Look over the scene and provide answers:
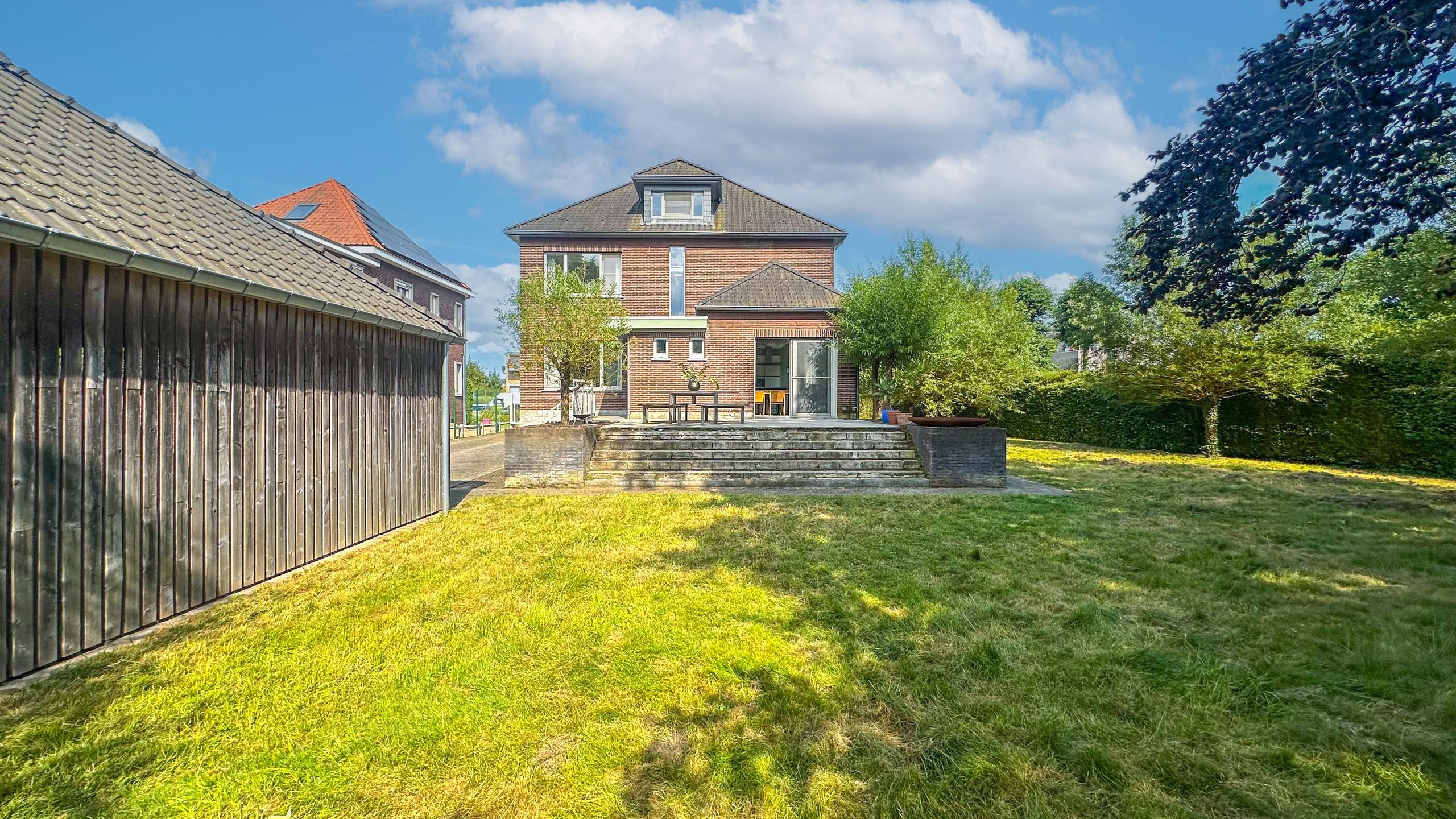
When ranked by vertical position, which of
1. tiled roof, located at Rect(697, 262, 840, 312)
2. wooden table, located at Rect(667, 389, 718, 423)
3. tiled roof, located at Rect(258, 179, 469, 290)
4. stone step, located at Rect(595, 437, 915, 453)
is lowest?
stone step, located at Rect(595, 437, 915, 453)

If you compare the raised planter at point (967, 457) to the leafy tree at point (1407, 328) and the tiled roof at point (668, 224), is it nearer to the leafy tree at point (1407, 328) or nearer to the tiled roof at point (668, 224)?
the leafy tree at point (1407, 328)

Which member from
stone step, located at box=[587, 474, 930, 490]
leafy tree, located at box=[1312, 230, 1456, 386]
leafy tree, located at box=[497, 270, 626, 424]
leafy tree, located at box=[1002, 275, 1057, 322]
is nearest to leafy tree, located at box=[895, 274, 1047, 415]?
stone step, located at box=[587, 474, 930, 490]

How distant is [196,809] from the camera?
2.46 meters

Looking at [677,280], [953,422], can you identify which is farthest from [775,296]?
[953,422]

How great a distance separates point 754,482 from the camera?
1078cm

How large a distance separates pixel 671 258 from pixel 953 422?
14773 mm

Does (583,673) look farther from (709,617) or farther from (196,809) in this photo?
(196,809)

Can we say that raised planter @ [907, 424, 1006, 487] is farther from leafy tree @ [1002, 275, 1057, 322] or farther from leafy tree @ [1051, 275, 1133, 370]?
leafy tree @ [1002, 275, 1057, 322]

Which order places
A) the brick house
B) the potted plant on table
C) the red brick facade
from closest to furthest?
the potted plant on table
the brick house
the red brick facade

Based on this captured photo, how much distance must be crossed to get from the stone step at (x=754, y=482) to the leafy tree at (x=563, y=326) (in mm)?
1959

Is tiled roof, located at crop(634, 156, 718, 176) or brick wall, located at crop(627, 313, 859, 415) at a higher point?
tiled roof, located at crop(634, 156, 718, 176)

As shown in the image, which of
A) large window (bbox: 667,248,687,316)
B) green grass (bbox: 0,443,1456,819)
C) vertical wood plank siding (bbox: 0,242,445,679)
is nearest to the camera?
green grass (bbox: 0,443,1456,819)

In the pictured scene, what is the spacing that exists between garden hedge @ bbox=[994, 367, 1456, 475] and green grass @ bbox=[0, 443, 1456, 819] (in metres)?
10.2

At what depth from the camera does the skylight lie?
23.1 metres
